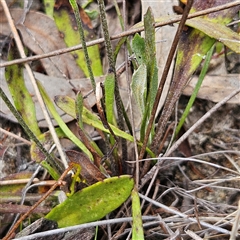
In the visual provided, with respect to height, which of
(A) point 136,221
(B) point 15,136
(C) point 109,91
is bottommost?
(A) point 136,221

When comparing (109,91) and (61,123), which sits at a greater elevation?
(109,91)

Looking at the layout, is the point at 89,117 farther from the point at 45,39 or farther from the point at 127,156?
the point at 45,39

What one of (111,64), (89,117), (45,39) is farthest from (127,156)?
(45,39)

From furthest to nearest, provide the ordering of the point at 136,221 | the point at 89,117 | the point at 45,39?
the point at 45,39 < the point at 89,117 < the point at 136,221

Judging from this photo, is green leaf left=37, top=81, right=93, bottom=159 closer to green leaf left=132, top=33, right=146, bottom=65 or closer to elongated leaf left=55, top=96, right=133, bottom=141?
elongated leaf left=55, top=96, right=133, bottom=141

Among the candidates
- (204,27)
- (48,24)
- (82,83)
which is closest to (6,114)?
(82,83)

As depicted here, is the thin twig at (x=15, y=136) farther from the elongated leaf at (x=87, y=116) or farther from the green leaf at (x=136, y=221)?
the green leaf at (x=136, y=221)
